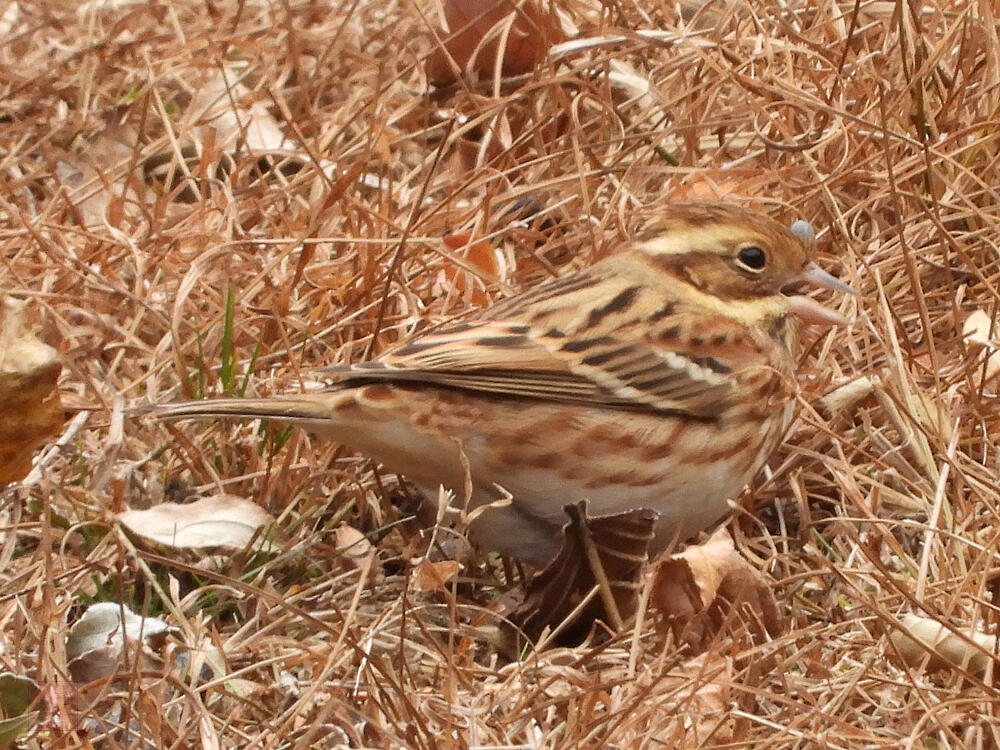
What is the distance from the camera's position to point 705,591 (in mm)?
3520

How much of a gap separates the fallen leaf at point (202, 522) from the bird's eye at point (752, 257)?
1356 millimetres

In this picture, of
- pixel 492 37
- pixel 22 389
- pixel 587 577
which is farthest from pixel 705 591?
pixel 492 37

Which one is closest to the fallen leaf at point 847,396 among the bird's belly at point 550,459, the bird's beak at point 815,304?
the bird's beak at point 815,304

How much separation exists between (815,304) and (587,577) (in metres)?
→ 1.10

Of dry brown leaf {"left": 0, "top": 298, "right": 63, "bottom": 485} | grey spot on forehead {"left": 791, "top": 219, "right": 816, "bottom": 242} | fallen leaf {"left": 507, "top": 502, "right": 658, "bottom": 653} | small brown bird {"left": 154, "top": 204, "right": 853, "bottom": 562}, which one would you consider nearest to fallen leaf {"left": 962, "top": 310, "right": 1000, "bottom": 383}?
grey spot on forehead {"left": 791, "top": 219, "right": 816, "bottom": 242}

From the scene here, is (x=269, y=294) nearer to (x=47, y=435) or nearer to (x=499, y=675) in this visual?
(x=47, y=435)

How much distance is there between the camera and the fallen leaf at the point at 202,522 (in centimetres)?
390

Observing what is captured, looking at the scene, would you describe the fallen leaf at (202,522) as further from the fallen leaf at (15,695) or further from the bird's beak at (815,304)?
the bird's beak at (815,304)

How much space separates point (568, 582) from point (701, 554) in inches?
11.8

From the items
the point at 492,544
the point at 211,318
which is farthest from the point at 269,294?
the point at 492,544

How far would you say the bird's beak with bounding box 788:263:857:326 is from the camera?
166 inches

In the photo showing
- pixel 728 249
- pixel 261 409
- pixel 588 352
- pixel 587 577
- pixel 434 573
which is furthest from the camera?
pixel 728 249

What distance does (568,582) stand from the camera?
362 centimetres

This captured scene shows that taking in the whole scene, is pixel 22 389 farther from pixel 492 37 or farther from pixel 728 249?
pixel 492 37
